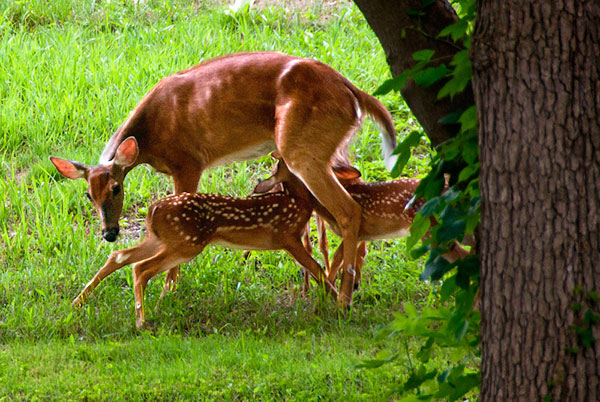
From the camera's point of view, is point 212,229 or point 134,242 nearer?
point 212,229

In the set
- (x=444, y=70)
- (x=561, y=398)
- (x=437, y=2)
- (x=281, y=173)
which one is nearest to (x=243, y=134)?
(x=281, y=173)

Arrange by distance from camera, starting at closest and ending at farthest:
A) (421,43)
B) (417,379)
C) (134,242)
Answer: (417,379)
(421,43)
(134,242)

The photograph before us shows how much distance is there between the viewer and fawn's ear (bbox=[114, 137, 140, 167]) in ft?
22.1

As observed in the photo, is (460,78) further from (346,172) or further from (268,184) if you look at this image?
(268,184)

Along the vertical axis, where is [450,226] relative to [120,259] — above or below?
above

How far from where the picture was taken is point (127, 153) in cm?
676

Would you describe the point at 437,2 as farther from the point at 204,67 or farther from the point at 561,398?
the point at 204,67

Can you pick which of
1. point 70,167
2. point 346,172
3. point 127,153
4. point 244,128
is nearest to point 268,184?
point 244,128

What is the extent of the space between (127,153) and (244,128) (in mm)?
845

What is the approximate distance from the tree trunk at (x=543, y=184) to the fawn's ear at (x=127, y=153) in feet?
13.2

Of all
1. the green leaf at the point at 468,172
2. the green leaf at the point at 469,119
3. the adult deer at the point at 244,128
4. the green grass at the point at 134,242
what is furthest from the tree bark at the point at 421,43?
the adult deer at the point at 244,128

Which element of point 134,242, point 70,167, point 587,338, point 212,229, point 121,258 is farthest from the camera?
point 134,242

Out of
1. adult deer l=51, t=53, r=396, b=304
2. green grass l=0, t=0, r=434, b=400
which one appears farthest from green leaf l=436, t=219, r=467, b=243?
adult deer l=51, t=53, r=396, b=304

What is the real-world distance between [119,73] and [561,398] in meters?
7.53
